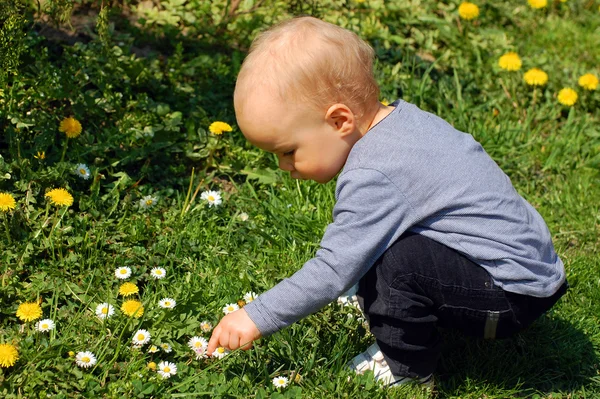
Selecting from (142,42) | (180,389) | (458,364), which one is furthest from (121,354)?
(142,42)

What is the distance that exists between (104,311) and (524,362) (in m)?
1.37

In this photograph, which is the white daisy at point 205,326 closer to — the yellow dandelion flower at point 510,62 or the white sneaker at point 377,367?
the white sneaker at point 377,367

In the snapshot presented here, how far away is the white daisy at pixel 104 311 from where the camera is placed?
244cm

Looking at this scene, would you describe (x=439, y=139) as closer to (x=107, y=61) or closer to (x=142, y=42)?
(x=107, y=61)

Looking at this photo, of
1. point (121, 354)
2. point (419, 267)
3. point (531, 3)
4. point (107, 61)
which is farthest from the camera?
point (531, 3)

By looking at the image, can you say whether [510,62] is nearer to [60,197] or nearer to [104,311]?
[60,197]

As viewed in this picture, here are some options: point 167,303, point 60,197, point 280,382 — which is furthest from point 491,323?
point 60,197

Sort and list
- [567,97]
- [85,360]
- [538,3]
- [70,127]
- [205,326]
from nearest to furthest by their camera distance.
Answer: [85,360] < [205,326] < [70,127] < [567,97] < [538,3]

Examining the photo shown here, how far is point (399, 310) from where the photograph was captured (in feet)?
7.39

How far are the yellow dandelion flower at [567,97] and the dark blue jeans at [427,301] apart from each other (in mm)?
1766

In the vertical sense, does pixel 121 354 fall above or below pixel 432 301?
below

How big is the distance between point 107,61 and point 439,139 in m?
1.75

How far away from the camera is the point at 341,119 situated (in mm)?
2199

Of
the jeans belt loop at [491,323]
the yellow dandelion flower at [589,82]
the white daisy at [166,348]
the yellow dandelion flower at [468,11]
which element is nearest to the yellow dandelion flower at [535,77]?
the yellow dandelion flower at [589,82]
